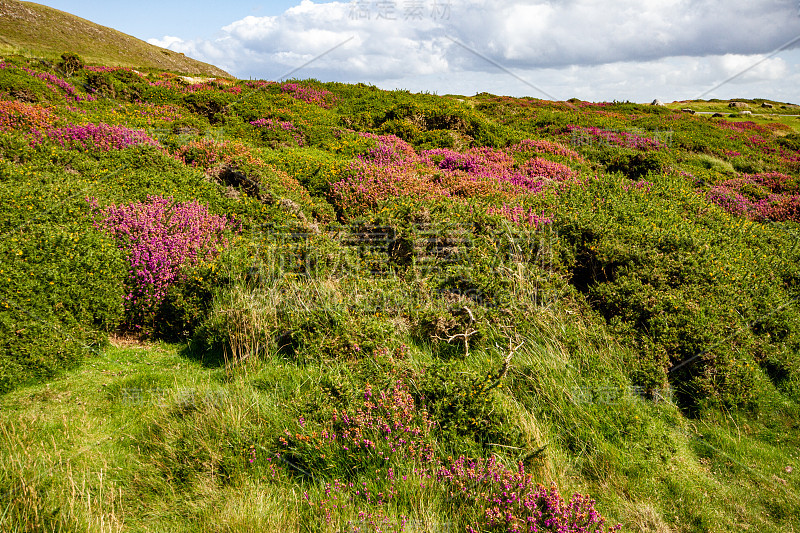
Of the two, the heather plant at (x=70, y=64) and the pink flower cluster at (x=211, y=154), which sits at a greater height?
the heather plant at (x=70, y=64)

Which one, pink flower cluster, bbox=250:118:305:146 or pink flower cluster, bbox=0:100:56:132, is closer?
pink flower cluster, bbox=0:100:56:132

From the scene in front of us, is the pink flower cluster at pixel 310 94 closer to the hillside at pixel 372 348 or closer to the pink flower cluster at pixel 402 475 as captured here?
the hillside at pixel 372 348

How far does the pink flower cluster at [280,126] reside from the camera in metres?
15.6

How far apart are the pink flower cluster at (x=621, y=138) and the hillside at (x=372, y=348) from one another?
874 centimetres

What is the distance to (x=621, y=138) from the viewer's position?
64.2 ft

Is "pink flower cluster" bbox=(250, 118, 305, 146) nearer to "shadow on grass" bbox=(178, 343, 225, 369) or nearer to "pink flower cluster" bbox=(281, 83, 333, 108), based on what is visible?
"pink flower cluster" bbox=(281, 83, 333, 108)

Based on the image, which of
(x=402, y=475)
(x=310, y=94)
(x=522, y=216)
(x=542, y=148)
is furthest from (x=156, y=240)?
(x=310, y=94)

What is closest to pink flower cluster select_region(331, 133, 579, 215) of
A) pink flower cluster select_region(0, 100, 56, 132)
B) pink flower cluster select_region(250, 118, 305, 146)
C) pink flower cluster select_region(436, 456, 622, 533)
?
pink flower cluster select_region(250, 118, 305, 146)

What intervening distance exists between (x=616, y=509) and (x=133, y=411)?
532 cm

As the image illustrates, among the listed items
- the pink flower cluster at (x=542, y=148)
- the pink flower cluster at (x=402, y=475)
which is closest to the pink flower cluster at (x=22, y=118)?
the pink flower cluster at (x=402, y=475)

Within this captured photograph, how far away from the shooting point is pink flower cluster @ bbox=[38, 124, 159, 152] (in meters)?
9.86

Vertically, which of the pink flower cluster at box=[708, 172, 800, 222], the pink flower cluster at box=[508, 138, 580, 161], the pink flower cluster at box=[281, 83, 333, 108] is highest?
the pink flower cluster at box=[281, 83, 333, 108]

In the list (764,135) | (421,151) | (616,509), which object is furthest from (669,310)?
(764,135)

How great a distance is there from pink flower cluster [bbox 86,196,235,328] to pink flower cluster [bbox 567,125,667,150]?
18.0 m
